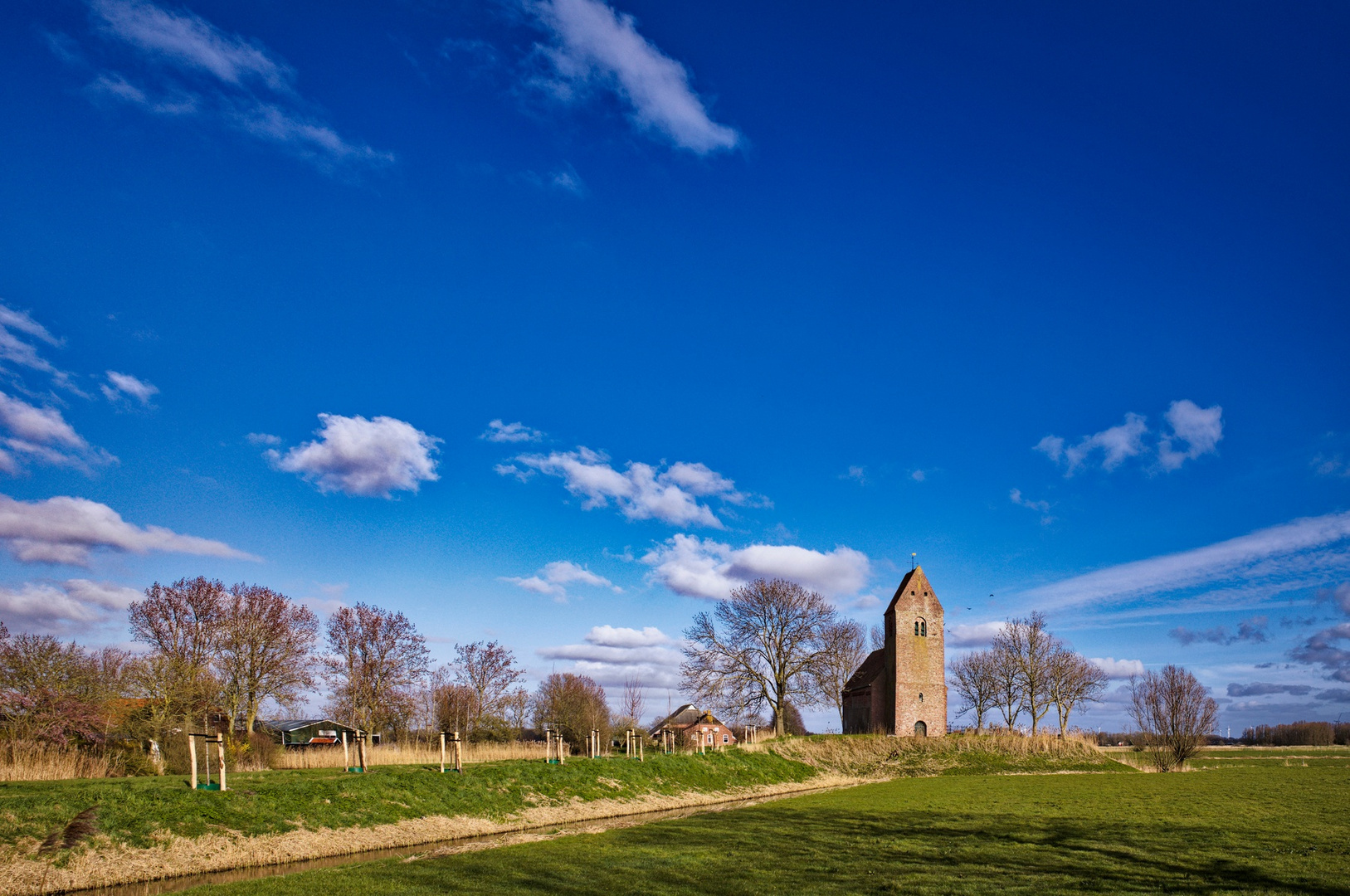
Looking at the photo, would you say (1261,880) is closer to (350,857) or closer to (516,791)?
(350,857)

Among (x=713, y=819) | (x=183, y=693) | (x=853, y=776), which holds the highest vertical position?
(x=183, y=693)

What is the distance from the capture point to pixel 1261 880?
1327cm

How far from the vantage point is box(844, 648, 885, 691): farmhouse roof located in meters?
65.3

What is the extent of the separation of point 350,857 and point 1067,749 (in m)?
50.2

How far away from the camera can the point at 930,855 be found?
16.6 meters

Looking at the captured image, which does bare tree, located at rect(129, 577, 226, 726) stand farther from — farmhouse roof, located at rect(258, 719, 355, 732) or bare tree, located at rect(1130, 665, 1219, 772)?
bare tree, located at rect(1130, 665, 1219, 772)

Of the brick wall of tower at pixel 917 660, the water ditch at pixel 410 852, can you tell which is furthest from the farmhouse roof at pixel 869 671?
the water ditch at pixel 410 852

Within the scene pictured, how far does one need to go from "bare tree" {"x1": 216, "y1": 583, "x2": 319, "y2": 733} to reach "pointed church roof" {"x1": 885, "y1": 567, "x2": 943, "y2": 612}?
42330mm

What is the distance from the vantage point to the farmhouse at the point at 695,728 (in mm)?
64438

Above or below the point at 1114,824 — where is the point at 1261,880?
above

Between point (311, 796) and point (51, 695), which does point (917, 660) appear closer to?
point (311, 796)

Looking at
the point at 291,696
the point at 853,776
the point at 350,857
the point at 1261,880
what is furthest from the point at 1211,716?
the point at 291,696

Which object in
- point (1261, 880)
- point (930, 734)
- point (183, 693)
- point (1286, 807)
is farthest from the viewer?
point (930, 734)

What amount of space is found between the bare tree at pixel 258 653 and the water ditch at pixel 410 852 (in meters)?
26.3
